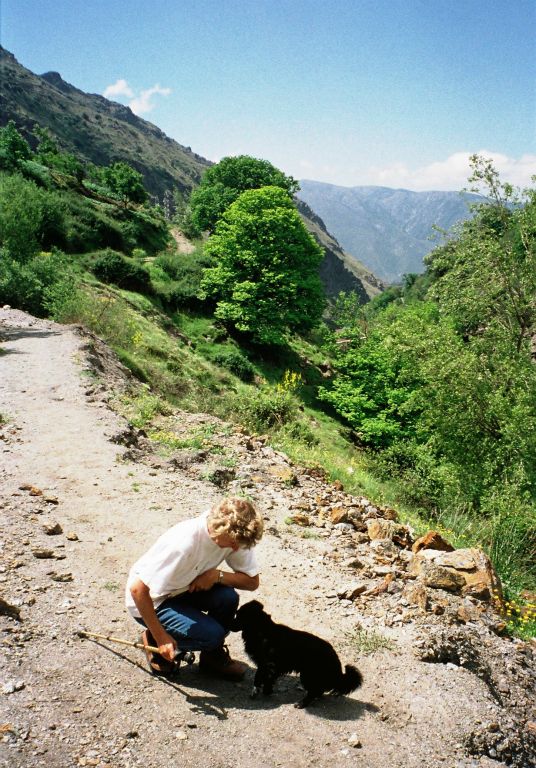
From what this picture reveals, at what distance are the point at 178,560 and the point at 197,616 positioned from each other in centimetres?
50

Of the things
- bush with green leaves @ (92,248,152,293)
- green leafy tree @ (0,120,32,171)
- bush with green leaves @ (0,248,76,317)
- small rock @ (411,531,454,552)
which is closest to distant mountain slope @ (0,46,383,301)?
green leafy tree @ (0,120,32,171)

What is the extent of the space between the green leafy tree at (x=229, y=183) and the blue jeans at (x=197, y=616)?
38993mm

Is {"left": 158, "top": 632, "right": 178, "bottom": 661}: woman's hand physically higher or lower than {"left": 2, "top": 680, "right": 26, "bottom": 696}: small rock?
higher

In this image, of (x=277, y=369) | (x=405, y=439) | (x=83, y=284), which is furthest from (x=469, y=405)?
(x=83, y=284)

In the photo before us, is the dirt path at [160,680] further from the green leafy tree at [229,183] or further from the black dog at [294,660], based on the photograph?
the green leafy tree at [229,183]

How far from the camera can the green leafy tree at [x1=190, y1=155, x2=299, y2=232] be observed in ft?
129

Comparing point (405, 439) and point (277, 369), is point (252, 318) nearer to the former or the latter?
point (277, 369)

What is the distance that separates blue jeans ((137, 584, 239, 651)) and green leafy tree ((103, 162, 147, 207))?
47.3 m

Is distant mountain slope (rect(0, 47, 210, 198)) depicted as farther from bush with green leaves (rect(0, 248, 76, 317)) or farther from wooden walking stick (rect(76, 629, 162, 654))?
wooden walking stick (rect(76, 629, 162, 654))

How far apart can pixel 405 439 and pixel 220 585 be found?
17747 millimetres

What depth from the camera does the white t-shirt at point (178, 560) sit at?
317cm

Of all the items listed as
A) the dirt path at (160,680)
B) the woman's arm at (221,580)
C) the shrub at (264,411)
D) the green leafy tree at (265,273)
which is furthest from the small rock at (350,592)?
the green leafy tree at (265,273)

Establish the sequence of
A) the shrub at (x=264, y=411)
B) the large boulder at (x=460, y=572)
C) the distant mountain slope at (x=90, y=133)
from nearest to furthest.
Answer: the large boulder at (x=460, y=572) → the shrub at (x=264, y=411) → the distant mountain slope at (x=90, y=133)

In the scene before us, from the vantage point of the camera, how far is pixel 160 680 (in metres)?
3.40
